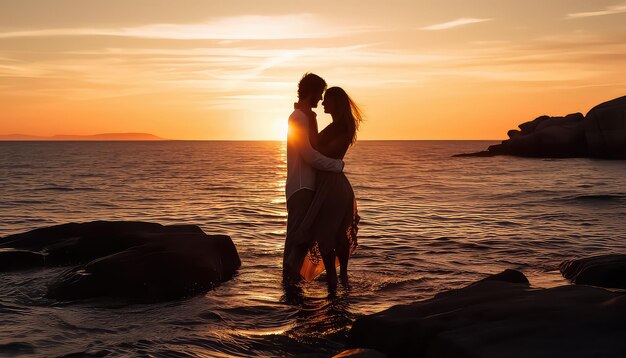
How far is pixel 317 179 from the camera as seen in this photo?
25.0ft

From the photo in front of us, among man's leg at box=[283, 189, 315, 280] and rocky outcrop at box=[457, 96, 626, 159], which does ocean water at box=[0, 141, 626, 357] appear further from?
rocky outcrop at box=[457, 96, 626, 159]

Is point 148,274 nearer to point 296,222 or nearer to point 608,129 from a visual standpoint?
point 296,222

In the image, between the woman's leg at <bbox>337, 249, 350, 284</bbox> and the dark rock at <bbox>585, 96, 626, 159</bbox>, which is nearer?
the woman's leg at <bbox>337, 249, 350, 284</bbox>

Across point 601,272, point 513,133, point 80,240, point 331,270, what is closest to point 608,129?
point 513,133

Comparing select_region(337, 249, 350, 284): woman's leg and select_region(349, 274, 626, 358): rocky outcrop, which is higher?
select_region(349, 274, 626, 358): rocky outcrop

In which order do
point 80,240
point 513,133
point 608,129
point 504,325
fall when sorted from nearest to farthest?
point 504,325 < point 80,240 < point 608,129 < point 513,133

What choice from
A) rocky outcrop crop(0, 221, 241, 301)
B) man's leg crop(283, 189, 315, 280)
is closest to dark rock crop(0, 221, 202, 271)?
rocky outcrop crop(0, 221, 241, 301)

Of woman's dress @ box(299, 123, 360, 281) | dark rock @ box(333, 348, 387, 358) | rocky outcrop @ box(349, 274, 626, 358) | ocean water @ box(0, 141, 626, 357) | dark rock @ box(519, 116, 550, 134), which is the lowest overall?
ocean water @ box(0, 141, 626, 357)

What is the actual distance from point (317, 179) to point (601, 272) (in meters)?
3.70

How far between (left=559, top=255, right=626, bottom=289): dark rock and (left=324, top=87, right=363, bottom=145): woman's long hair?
138 inches

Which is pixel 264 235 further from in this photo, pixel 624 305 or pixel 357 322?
pixel 624 305

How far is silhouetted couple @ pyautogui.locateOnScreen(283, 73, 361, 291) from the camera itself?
7.40 m

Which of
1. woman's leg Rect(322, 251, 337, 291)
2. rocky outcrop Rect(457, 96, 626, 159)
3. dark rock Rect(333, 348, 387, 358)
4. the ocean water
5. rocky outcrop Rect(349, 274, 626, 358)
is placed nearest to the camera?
rocky outcrop Rect(349, 274, 626, 358)

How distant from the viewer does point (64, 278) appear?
7.47m
